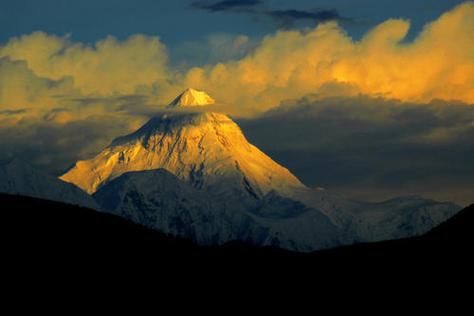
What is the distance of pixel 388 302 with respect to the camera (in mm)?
188625

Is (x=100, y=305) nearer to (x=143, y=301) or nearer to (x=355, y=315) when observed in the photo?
(x=143, y=301)

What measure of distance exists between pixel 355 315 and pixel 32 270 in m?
54.3

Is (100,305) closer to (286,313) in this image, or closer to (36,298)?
(36,298)

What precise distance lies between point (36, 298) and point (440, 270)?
222ft

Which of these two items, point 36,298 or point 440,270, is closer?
point 36,298

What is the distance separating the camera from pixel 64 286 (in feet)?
627

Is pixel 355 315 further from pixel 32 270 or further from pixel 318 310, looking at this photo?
pixel 32 270

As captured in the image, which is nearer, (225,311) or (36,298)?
(36,298)

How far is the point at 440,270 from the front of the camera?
198500 millimetres

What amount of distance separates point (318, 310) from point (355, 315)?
8.83 m


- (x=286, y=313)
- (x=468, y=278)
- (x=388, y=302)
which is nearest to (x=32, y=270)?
(x=286, y=313)

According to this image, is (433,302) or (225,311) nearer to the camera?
(433,302)

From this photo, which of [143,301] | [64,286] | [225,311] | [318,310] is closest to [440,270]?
[318,310]

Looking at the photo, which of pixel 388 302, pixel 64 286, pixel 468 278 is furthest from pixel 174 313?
pixel 468 278
